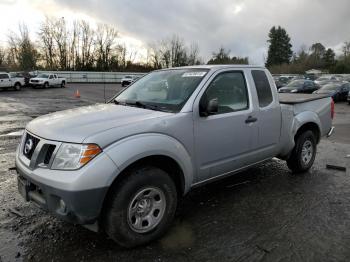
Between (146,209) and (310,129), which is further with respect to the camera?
(310,129)

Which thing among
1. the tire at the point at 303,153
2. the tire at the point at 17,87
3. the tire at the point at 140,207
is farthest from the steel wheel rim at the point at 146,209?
the tire at the point at 17,87

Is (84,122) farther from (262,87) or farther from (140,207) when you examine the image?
(262,87)

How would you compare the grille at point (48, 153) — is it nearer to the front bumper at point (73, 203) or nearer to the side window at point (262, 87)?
the front bumper at point (73, 203)

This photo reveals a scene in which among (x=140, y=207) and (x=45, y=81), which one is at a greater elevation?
(x=45, y=81)

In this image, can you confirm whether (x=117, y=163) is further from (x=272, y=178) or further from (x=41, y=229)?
(x=272, y=178)

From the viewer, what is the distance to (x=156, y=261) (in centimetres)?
304

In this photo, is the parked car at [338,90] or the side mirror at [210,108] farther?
the parked car at [338,90]

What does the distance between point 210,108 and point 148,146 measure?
3.00 feet

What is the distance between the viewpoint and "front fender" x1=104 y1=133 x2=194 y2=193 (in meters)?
2.92

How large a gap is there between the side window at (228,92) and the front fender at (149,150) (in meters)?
0.67

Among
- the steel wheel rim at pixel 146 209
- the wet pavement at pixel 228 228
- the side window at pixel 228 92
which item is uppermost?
the side window at pixel 228 92

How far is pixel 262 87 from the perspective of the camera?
15.4 feet

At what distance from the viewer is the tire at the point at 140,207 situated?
9.84ft

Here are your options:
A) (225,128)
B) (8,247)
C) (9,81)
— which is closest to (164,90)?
(225,128)
